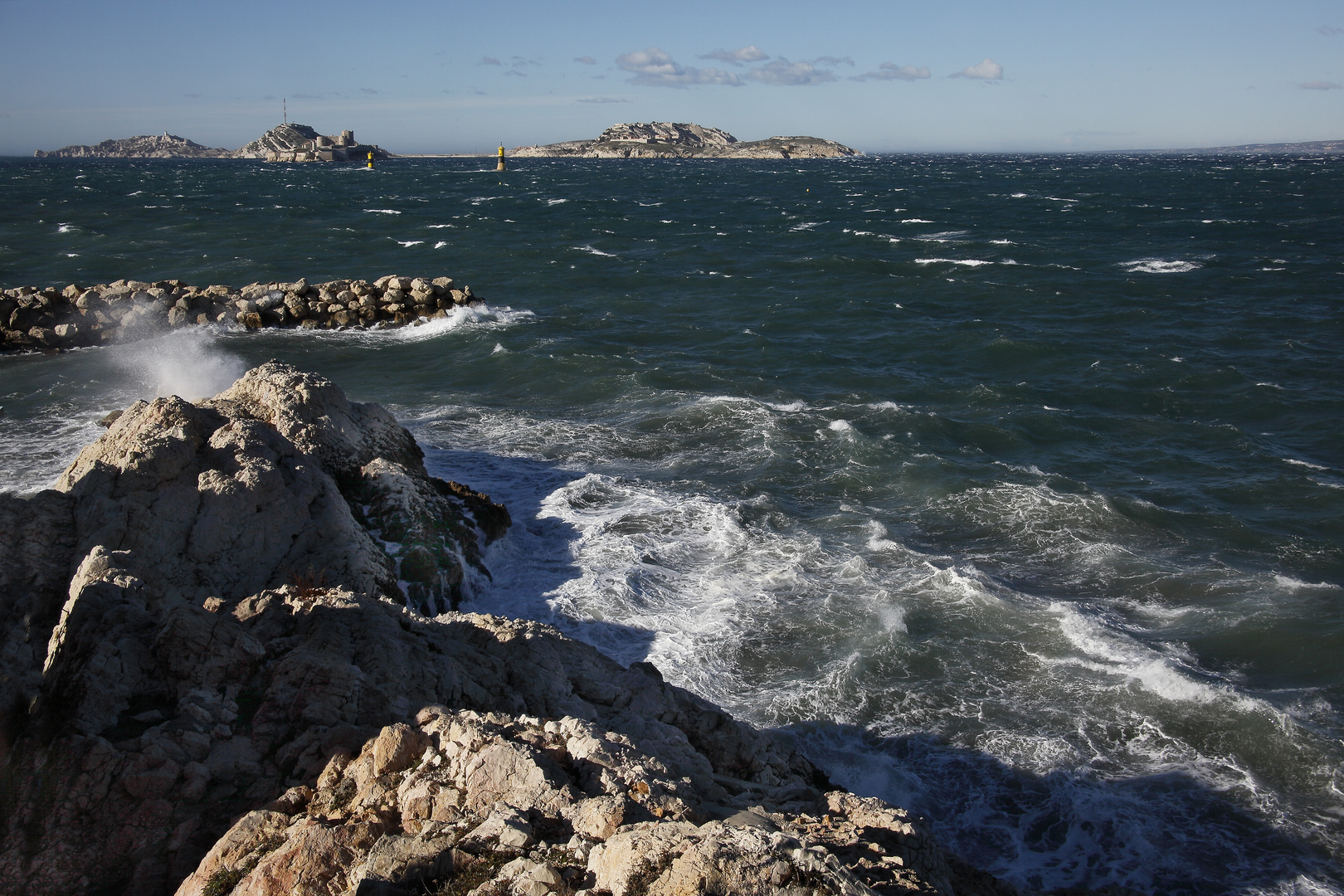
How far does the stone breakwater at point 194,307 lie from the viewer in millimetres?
30672

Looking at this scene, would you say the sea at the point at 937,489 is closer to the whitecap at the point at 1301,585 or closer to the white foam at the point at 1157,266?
the whitecap at the point at 1301,585

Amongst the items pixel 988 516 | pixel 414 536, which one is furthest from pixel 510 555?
pixel 988 516

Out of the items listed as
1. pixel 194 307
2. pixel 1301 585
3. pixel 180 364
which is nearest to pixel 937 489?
pixel 1301 585

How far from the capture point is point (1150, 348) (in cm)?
3073

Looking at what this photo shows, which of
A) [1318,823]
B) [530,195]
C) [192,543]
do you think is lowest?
[1318,823]

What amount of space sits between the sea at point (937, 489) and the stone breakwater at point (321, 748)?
2921 millimetres

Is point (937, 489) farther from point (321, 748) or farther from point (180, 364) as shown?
point (180, 364)

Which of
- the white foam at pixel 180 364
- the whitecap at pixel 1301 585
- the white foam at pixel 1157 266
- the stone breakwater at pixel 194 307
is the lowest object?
the whitecap at pixel 1301 585

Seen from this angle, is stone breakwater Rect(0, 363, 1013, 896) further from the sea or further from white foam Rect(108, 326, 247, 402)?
white foam Rect(108, 326, 247, 402)

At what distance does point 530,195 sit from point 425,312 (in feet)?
208

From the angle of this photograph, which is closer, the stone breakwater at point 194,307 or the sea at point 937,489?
the sea at point 937,489

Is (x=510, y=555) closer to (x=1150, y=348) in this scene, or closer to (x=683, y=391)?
(x=683, y=391)

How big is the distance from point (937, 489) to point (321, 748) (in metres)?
15.3

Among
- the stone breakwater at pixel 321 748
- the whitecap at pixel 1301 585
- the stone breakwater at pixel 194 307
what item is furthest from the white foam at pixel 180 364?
the whitecap at pixel 1301 585
